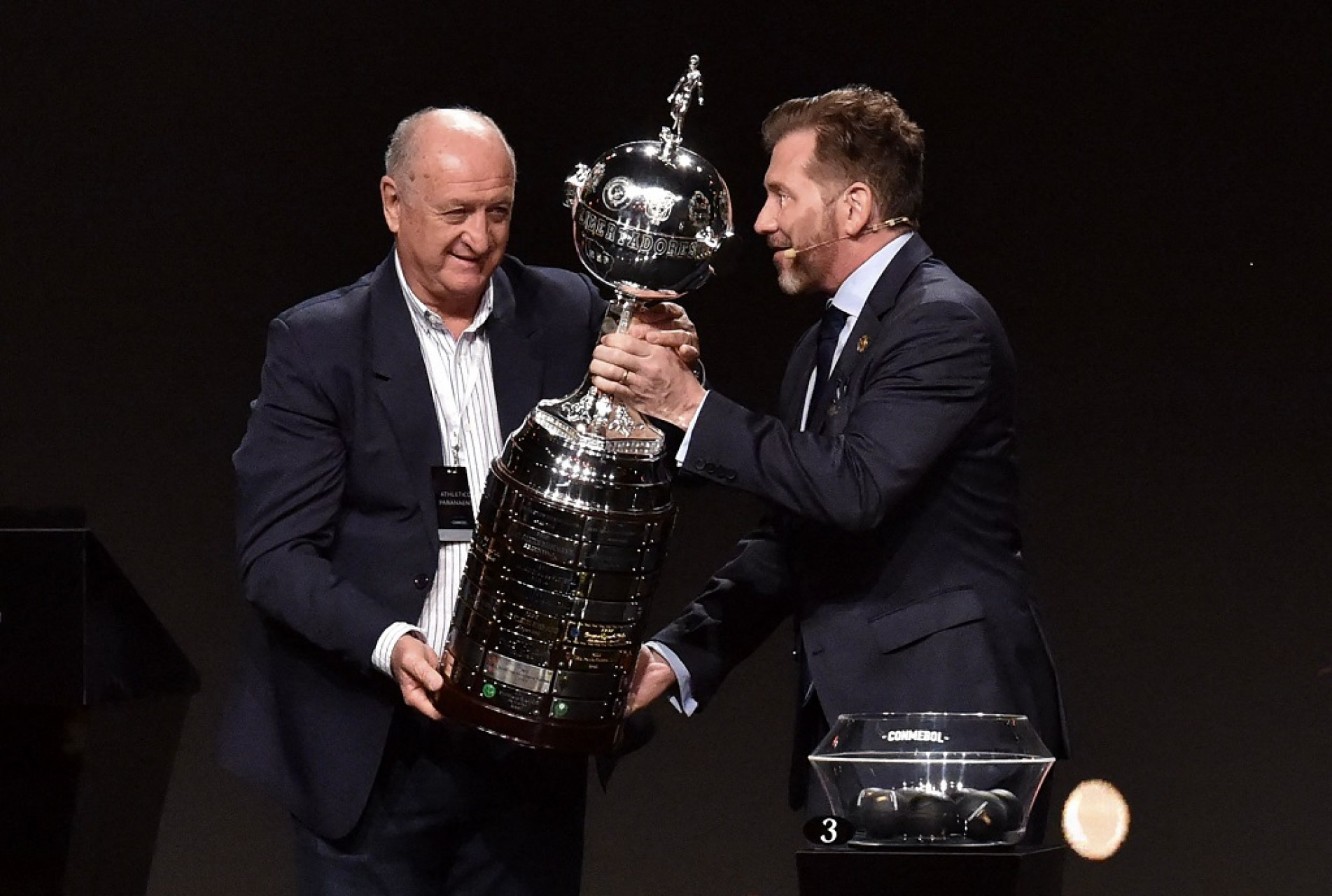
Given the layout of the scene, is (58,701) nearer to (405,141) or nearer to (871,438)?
(405,141)

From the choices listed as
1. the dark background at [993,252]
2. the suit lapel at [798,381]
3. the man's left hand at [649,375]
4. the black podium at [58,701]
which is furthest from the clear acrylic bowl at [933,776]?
the dark background at [993,252]

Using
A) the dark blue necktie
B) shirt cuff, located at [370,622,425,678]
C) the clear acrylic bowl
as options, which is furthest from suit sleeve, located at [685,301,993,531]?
shirt cuff, located at [370,622,425,678]

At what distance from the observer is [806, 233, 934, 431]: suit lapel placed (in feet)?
7.70

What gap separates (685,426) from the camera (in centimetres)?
216

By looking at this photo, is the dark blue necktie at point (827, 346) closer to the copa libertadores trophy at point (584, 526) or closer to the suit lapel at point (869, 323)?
the suit lapel at point (869, 323)

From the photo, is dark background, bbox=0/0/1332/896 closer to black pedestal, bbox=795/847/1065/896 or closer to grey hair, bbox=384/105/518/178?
grey hair, bbox=384/105/518/178

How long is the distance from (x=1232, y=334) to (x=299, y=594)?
209 centimetres

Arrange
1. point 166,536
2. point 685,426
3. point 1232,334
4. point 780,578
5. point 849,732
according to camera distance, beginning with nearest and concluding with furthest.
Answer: point 849,732, point 685,426, point 780,578, point 1232,334, point 166,536

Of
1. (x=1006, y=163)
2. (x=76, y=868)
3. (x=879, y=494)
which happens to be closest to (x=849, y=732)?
(x=879, y=494)

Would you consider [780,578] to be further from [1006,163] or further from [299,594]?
[1006,163]

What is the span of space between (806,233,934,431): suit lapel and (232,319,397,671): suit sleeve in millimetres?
657

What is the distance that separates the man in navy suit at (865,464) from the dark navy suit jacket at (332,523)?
368mm

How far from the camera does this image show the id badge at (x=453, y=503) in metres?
2.33

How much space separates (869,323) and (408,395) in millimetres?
629
